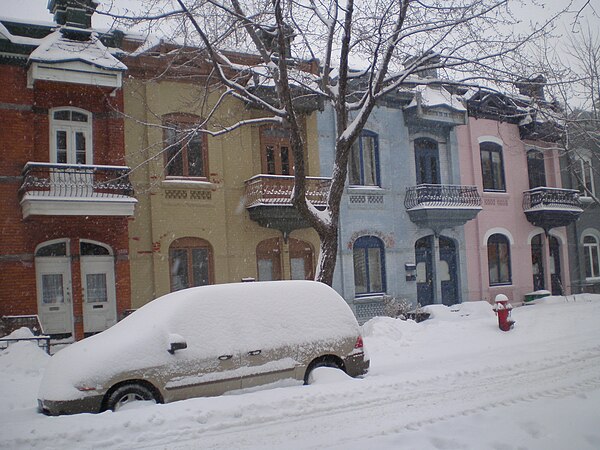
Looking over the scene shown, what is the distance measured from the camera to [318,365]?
8.49 meters

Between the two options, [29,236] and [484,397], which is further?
→ [29,236]

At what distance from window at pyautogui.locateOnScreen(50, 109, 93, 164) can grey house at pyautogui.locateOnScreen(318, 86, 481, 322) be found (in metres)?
7.69

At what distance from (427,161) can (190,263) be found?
1050cm

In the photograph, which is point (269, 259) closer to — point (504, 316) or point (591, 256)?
point (504, 316)

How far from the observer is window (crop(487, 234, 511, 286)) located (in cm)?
2278

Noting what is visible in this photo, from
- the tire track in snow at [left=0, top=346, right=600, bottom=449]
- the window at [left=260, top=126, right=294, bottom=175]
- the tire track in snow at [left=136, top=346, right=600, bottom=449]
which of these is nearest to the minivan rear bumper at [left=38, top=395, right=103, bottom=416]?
the tire track in snow at [left=0, top=346, right=600, bottom=449]

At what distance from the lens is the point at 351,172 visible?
19625 millimetres

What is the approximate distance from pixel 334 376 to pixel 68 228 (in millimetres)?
9628

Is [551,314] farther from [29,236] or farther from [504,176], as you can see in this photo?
[29,236]

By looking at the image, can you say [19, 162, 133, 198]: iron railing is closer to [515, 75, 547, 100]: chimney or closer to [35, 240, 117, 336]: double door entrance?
[35, 240, 117, 336]: double door entrance

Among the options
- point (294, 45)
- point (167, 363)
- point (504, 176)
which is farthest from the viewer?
point (504, 176)

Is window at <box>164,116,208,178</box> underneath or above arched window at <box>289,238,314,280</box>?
above

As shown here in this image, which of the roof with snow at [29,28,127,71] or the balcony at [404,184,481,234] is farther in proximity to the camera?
the balcony at [404,184,481,234]

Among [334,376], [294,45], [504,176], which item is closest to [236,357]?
[334,376]
